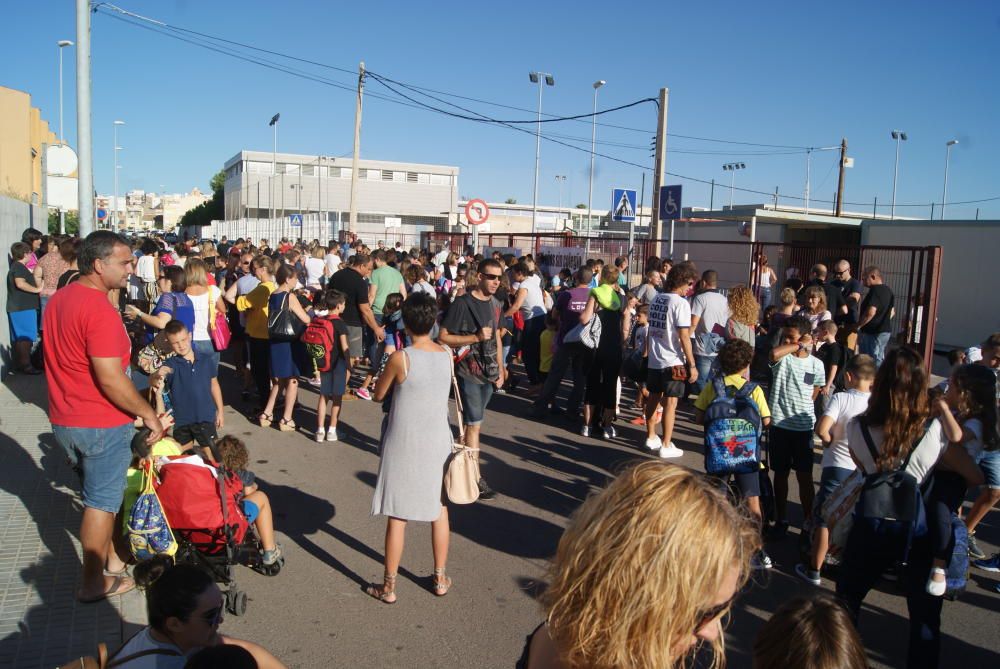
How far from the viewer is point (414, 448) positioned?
4.27m

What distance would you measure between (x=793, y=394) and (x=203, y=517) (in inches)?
165

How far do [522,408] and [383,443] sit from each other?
5512 millimetres

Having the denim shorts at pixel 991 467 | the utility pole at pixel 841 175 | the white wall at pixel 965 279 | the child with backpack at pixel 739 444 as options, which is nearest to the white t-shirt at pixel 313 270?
the child with backpack at pixel 739 444

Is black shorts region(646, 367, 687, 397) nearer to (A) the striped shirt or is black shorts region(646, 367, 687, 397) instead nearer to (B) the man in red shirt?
(A) the striped shirt

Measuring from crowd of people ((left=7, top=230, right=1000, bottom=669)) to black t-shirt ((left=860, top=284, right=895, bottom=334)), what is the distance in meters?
0.03

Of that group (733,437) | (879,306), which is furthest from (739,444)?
(879,306)

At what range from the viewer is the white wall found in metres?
18.2

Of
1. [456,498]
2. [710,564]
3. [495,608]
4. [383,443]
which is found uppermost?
[710,564]

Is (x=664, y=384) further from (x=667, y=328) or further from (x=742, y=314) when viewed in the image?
(x=742, y=314)

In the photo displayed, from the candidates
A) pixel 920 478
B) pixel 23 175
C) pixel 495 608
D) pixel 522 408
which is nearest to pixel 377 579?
pixel 495 608

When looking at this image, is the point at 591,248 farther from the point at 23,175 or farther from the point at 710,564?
the point at 23,175

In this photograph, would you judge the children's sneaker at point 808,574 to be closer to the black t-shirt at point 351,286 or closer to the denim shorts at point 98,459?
the denim shorts at point 98,459

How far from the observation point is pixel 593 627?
1.55m

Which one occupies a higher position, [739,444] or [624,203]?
[624,203]
